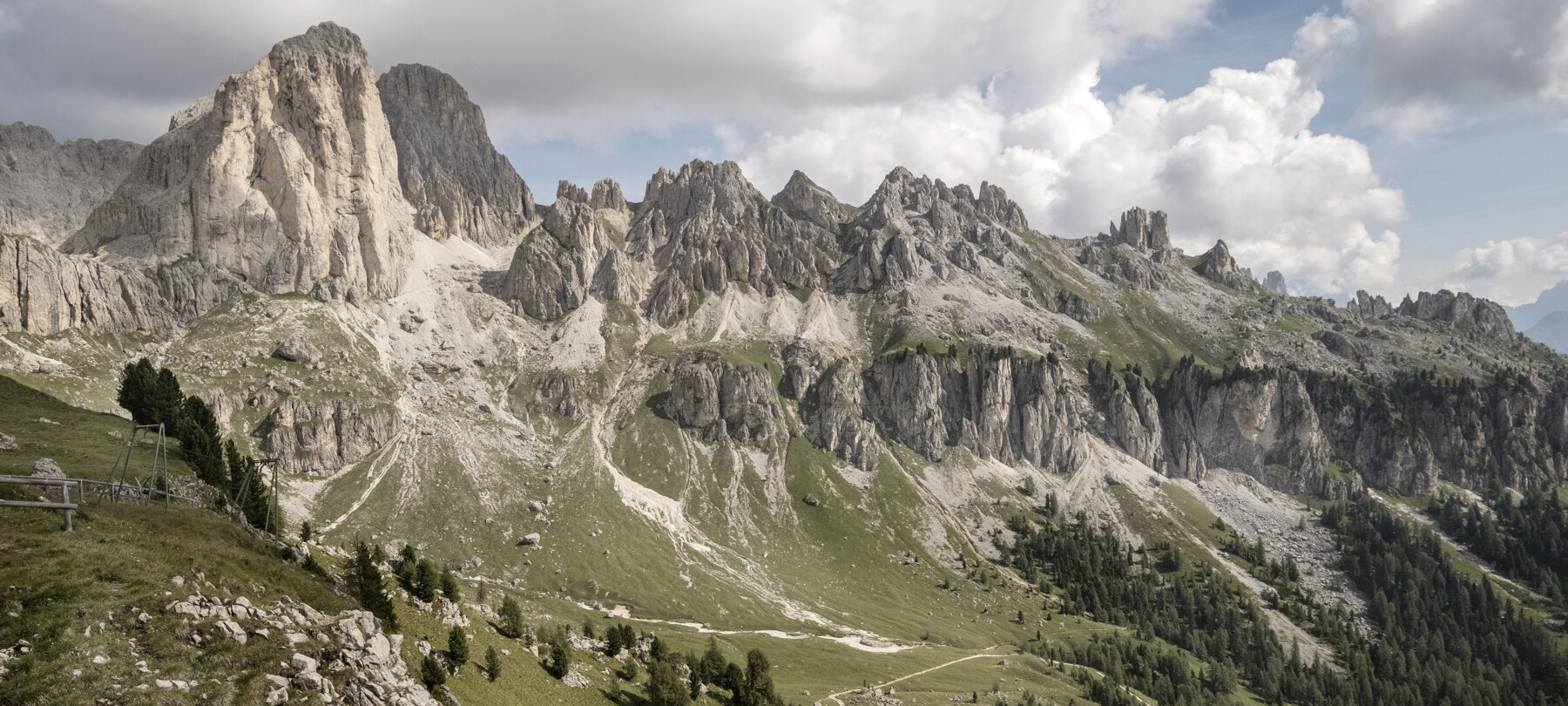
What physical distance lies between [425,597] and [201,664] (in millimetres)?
32462

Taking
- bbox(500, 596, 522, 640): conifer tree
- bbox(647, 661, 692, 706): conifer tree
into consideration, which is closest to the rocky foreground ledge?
bbox(500, 596, 522, 640): conifer tree

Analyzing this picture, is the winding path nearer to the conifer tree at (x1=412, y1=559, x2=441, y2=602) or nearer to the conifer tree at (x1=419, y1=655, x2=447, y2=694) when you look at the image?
the conifer tree at (x1=412, y1=559, x2=441, y2=602)

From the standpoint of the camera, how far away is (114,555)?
111 feet

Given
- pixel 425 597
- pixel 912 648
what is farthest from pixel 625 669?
pixel 912 648

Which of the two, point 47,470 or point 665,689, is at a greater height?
point 47,470

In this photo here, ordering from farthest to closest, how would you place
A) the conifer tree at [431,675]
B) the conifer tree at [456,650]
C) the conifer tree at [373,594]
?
the conifer tree at [456,650] < the conifer tree at [373,594] < the conifer tree at [431,675]

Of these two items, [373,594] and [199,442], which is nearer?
[373,594]

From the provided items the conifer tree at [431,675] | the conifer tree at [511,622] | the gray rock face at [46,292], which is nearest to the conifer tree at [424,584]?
the conifer tree at [511,622]

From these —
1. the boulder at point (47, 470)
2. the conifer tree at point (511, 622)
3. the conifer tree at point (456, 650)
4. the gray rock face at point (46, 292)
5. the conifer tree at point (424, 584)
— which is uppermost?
the gray rock face at point (46, 292)

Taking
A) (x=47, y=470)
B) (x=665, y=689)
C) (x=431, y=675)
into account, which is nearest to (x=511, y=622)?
(x=665, y=689)

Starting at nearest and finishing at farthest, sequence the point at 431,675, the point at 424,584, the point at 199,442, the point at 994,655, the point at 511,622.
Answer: the point at 431,675, the point at 424,584, the point at 511,622, the point at 199,442, the point at 994,655

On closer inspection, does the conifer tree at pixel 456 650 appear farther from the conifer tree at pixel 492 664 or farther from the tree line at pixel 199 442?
the tree line at pixel 199 442

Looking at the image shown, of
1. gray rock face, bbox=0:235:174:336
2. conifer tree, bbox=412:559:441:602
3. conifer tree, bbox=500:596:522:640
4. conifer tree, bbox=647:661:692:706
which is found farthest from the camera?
gray rock face, bbox=0:235:174:336

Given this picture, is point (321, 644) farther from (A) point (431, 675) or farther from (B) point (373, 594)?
(B) point (373, 594)
